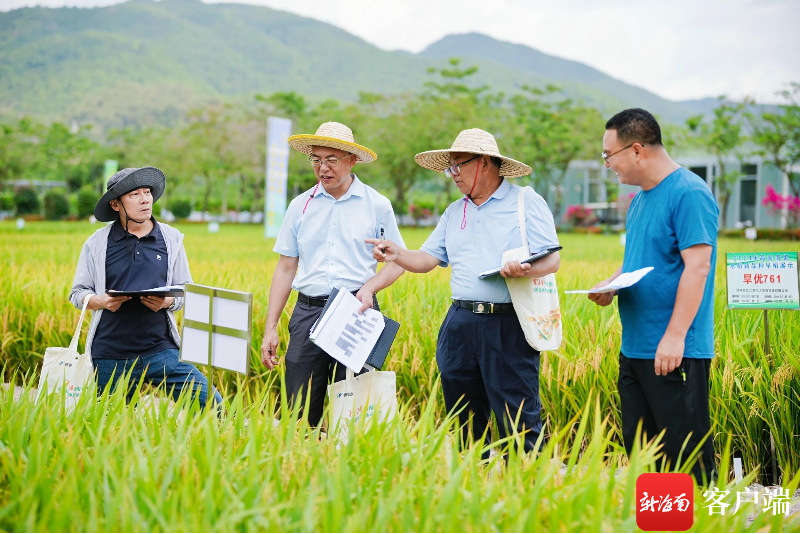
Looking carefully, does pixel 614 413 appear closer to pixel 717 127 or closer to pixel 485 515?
pixel 485 515

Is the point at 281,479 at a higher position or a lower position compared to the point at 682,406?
lower

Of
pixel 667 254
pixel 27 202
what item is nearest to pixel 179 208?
pixel 27 202

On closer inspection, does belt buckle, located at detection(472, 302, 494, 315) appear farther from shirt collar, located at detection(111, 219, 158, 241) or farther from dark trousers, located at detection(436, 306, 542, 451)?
shirt collar, located at detection(111, 219, 158, 241)

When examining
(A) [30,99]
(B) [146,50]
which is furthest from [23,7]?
(A) [30,99]

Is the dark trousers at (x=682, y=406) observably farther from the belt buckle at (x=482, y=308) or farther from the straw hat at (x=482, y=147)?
the straw hat at (x=482, y=147)

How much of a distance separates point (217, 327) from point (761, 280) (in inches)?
97.2

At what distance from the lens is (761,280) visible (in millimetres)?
3227

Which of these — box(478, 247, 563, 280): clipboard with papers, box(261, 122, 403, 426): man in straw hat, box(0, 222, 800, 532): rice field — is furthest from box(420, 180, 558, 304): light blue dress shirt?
box(0, 222, 800, 532): rice field

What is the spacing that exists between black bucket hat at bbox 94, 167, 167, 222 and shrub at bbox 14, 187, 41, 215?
1366 inches

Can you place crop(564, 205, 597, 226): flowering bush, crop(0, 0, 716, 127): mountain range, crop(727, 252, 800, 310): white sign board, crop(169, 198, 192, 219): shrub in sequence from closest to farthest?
crop(727, 252, 800, 310): white sign board → crop(564, 205, 597, 226): flowering bush → crop(169, 198, 192, 219): shrub → crop(0, 0, 716, 127): mountain range

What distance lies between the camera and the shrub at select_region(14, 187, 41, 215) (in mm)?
33375

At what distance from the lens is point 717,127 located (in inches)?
1067

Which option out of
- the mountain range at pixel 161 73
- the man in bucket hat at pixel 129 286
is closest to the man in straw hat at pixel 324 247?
the man in bucket hat at pixel 129 286

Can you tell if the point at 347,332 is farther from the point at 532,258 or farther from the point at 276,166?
the point at 276,166
